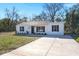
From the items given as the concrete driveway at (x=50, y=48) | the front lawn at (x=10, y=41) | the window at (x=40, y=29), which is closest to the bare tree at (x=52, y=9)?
the window at (x=40, y=29)

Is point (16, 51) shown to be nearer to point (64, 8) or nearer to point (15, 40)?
point (15, 40)

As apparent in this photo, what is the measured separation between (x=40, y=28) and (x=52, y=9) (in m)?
0.77

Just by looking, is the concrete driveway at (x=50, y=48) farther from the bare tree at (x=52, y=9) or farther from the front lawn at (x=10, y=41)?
the bare tree at (x=52, y=9)

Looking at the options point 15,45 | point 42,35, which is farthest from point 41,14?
point 15,45

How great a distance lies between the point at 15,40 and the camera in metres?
8.16

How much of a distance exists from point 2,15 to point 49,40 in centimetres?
144

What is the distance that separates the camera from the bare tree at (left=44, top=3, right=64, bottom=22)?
7855mm

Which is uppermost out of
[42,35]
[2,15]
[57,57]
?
[2,15]

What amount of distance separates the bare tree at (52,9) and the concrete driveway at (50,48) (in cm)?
63

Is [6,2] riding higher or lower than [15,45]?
higher

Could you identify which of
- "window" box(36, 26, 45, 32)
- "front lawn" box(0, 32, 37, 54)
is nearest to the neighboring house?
"window" box(36, 26, 45, 32)

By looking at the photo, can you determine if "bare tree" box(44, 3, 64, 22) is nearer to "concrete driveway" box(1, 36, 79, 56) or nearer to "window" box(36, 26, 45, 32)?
"window" box(36, 26, 45, 32)

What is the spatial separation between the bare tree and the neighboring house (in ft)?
0.84

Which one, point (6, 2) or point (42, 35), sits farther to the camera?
point (42, 35)
